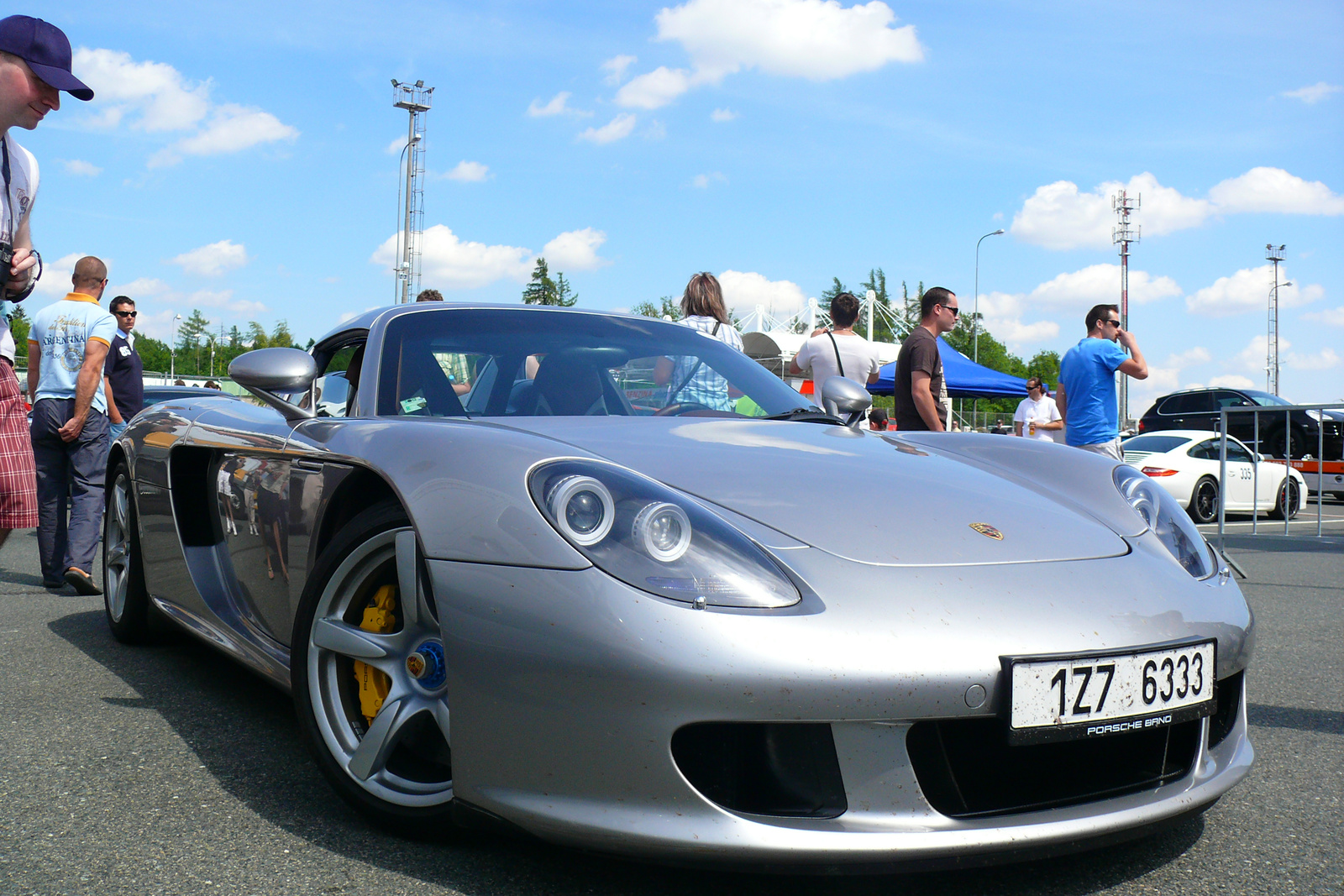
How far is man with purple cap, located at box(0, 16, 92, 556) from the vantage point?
2.58m

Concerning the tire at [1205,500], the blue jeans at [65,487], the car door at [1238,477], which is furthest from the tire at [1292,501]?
the blue jeans at [65,487]

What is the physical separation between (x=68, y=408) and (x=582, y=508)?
14.7 ft

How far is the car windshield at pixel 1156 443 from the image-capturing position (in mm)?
12430

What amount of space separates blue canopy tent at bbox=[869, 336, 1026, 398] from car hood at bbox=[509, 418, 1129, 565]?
14.3m

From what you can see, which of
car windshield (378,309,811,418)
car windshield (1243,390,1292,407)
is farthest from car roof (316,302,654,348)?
car windshield (1243,390,1292,407)

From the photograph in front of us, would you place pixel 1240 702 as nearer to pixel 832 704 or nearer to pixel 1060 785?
pixel 1060 785

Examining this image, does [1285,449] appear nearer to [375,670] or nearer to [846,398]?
[846,398]

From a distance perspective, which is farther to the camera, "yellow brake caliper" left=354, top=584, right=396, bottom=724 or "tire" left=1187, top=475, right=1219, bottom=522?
"tire" left=1187, top=475, right=1219, bottom=522

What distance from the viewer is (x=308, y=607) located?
2225 mm

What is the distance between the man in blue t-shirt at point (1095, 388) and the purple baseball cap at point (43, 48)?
489 centimetres

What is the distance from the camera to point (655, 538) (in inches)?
71.6

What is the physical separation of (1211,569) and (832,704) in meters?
1.03

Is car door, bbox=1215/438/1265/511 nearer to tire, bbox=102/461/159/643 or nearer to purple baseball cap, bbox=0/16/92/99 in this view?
tire, bbox=102/461/159/643

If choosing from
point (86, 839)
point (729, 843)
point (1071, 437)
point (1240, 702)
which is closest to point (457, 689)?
point (729, 843)
